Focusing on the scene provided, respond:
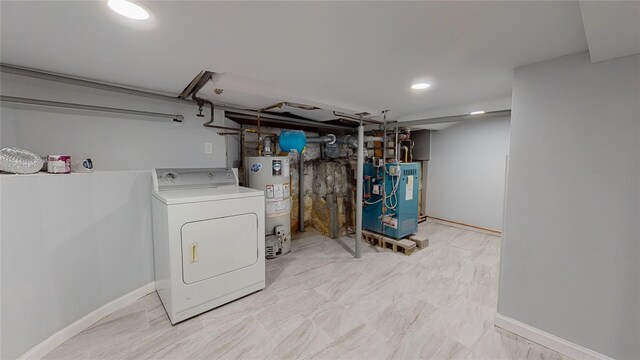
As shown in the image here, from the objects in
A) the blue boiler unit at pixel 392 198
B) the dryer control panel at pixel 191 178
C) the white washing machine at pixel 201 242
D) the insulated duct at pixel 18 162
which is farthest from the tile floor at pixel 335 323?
the insulated duct at pixel 18 162

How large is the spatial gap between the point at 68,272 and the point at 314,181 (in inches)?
127

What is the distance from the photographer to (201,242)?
1906 millimetres

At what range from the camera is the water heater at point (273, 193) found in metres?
3.12

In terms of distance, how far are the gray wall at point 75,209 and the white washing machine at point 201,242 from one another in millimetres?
242

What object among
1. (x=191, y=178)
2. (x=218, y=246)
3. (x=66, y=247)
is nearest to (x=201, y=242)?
(x=218, y=246)

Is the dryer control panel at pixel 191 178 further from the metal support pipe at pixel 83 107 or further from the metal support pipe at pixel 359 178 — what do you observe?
the metal support pipe at pixel 359 178

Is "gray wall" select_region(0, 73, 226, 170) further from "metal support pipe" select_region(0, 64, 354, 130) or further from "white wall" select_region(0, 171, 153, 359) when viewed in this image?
"white wall" select_region(0, 171, 153, 359)

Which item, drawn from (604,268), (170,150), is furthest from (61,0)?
(604,268)

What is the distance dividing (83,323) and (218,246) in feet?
3.52

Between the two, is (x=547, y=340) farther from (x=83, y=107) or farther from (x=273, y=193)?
(x=83, y=107)

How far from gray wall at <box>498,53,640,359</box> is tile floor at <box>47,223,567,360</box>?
33 centimetres

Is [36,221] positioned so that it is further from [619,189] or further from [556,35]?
[619,189]

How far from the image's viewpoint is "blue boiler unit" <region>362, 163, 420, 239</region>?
3467mm

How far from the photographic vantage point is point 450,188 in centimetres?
472
